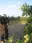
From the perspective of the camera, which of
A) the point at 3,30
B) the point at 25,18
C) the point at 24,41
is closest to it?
the point at 24,41

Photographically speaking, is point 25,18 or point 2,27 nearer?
point 25,18

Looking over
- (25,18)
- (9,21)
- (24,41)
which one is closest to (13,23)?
(9,21)

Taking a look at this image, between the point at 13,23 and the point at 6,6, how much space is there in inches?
21.7

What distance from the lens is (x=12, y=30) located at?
15.3 feet

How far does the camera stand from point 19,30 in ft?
15.3

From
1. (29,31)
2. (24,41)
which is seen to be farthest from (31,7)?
(24,41)

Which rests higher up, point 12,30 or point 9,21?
point 9,21

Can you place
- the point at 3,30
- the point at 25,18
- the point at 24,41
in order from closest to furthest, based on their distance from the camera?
the point at 24,41 → the point at 25,18 → the point at 3,30

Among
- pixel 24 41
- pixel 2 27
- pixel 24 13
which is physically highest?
pixel 24 13

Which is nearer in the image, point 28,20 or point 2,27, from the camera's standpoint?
point 28,20

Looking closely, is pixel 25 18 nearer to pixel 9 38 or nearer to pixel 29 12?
pixel 29 12

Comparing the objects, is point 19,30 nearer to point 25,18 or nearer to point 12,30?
point 12,30

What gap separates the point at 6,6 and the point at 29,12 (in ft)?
2.47

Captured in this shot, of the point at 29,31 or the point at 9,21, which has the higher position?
the point at 9,21
